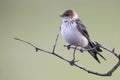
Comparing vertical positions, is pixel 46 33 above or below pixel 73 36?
below

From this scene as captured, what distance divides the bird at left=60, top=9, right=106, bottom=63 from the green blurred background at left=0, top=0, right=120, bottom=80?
867mm

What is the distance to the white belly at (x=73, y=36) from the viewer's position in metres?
0.74

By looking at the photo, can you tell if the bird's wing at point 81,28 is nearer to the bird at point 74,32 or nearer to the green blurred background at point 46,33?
the bird at point 74,32

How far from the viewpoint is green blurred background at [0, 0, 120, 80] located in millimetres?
1831

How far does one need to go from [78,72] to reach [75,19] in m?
0.99

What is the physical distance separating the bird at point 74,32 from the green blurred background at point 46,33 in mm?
867

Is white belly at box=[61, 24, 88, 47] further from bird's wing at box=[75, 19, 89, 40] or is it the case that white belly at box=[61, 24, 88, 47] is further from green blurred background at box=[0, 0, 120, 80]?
green blurred background at box=[0, 0, 120, 80]

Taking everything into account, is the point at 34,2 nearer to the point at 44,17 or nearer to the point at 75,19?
the point at 44,17

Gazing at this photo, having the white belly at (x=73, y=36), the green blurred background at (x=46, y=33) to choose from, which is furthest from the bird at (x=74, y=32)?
the green blurred background at (x=46, y=33)

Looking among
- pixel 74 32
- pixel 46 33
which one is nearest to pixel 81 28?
pixel 74 32

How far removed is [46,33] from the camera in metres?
1.93

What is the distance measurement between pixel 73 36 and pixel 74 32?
0.05 metres

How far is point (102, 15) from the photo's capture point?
1.94 meters

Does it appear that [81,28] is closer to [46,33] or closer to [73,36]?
[73,36]
